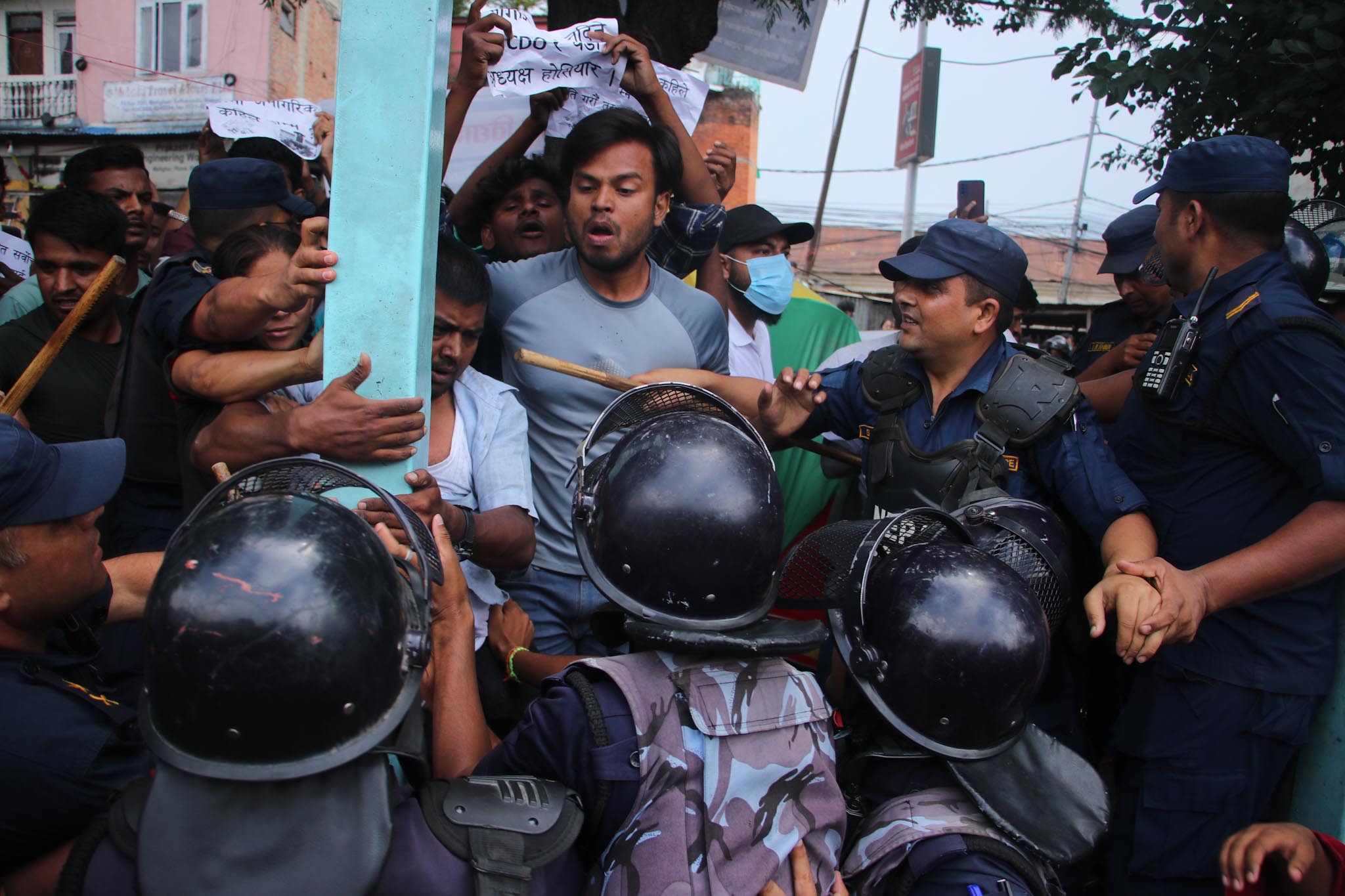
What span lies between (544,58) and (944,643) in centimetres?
253

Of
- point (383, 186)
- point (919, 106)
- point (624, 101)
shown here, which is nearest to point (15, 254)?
point (624, 101)

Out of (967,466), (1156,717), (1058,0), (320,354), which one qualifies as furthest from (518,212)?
(1058,0)

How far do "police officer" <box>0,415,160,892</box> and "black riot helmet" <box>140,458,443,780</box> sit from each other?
15.0 inches

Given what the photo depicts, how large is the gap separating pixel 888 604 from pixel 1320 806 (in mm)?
1565

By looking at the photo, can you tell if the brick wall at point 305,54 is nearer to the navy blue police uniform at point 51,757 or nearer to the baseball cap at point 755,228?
the baseball cap at point 755,228

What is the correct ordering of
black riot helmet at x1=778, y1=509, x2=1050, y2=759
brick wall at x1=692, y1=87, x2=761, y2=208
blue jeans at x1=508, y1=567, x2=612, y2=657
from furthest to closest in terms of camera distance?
brick wall at x1=692, y1=87, x2=761, y2=208, blue jeans at x1=508, y1=567, x2=612, y2=657, black riot helmet at x1=778, y1=509, x2=1050, y2=759

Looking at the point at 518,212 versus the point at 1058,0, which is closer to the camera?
the point at 518,212

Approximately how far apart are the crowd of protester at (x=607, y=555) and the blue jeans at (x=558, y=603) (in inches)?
0.5

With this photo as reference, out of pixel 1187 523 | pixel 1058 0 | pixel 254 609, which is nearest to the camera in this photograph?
pixel 254 609

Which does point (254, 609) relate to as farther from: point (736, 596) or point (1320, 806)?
point (1320, 806)

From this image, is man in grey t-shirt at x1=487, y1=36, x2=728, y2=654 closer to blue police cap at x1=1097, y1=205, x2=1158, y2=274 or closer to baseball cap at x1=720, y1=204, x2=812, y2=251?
baseball cap at x1=720, y1=204, x2=812, y2=251

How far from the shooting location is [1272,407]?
7.80 ft

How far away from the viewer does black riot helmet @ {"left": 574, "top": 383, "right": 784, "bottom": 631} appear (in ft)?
6.07

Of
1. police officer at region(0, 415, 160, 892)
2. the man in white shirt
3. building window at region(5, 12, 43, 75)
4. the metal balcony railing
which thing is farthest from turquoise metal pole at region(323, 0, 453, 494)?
building window at region(5, 12, 43, 75)
